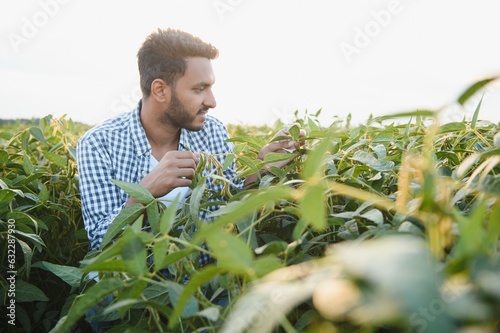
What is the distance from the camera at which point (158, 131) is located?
6.91 ft

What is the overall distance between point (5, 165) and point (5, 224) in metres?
0.42

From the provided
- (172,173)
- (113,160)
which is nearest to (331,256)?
(172,173)

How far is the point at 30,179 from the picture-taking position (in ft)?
4.87

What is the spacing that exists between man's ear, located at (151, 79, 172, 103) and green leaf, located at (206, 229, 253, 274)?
5.79 ft

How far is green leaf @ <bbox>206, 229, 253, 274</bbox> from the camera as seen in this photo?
0.47 metres

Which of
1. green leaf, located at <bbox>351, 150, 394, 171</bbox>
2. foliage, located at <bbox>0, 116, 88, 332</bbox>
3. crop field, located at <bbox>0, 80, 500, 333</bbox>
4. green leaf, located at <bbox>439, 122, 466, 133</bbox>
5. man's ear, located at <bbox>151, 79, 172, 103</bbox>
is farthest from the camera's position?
man's ear, located at <bbox>151, 79, 172, 103</bbox>

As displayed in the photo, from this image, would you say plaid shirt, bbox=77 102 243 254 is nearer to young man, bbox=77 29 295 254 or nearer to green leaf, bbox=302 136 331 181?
young man, bbox=77 29 295 254

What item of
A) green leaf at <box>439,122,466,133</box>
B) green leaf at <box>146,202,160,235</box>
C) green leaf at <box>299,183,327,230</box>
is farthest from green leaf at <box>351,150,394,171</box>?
green leaf at <box>299,183,327,230</box>

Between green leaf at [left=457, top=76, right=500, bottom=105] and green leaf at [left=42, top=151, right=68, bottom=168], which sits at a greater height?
green leaf at [left=457, top=76, right=500, bottom=105]

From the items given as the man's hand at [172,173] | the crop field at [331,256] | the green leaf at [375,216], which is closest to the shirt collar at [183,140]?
the man's hand at [172,173]

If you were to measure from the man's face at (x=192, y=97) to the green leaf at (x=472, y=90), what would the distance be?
5.50 ft

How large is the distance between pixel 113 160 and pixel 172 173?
1.69 ft

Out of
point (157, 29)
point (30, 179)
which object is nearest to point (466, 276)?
point (30, 179)

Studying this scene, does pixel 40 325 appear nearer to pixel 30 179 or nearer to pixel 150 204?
pixel 30 179
